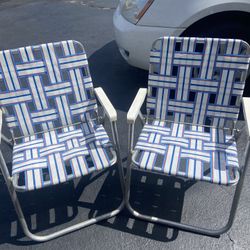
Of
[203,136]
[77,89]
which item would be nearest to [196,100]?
[203,136]

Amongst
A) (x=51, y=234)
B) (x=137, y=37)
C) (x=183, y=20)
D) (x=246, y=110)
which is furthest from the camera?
(x=137, y=37)

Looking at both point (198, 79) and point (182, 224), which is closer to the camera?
point (182, 224)

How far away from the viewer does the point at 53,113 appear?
2156mm

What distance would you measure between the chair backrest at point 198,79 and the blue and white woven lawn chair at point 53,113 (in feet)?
1.57

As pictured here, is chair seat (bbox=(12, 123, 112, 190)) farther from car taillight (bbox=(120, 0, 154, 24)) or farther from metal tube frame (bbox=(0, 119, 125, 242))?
Answer: car taillight (bbox=(120, 0, 154, 24))

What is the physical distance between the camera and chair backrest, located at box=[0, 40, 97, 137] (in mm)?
2004

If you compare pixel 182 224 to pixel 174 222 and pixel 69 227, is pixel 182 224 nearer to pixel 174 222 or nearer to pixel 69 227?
pixel 174 222

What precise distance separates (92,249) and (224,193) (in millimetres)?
1061

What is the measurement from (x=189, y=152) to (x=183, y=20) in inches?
53.4

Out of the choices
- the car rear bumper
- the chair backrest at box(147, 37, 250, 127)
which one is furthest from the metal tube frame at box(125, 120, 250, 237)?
the car rear bumper

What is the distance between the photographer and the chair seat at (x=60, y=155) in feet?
5.66

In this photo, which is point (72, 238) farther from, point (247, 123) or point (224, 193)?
point (247, 123)

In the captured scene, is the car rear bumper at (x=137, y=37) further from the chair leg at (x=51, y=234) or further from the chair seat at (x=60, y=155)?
the chair leg at (x=51, y=234)

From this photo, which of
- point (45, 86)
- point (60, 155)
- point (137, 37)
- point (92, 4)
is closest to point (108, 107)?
point (60, 155)
